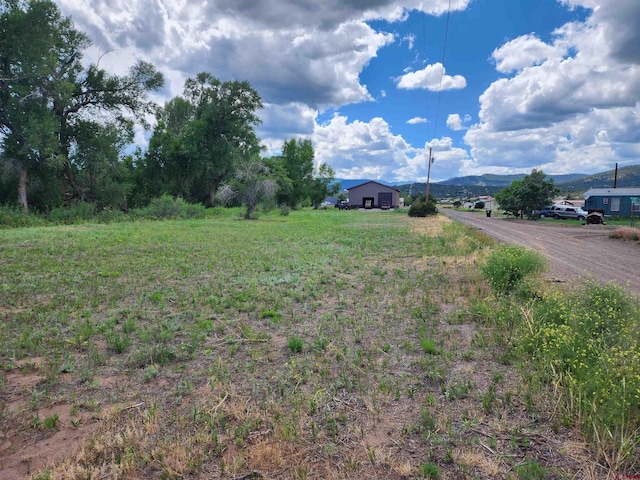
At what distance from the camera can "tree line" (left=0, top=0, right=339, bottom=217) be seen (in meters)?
24.0

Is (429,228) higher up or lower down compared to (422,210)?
lower down

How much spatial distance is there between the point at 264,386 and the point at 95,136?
32103mm

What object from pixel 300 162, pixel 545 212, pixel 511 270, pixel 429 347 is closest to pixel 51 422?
pixel 429 347

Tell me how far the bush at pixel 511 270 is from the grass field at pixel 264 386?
1.78 feet

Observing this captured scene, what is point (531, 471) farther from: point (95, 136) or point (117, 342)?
point (95, 136)

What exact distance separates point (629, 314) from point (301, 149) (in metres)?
69.7

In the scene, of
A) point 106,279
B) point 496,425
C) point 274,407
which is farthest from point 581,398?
point 106,279

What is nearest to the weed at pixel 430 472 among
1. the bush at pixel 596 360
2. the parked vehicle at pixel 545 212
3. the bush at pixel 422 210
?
the bush at pixel 596 360

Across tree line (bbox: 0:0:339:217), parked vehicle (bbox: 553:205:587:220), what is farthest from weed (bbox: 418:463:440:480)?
parked vehicle (bbox: 553:205:587:220)

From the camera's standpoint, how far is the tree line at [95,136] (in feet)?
78.7

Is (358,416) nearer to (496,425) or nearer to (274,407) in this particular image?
(274,407)

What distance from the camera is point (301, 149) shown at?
7119 cm

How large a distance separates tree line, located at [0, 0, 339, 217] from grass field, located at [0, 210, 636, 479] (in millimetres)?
21170

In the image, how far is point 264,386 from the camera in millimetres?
Answer: 3846
